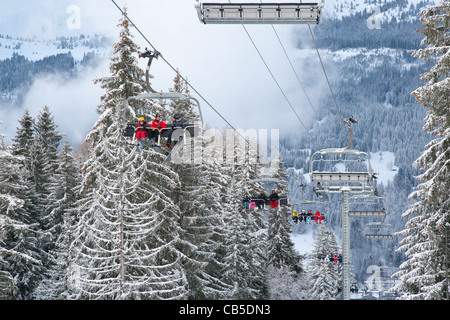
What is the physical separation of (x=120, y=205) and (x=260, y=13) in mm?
13517

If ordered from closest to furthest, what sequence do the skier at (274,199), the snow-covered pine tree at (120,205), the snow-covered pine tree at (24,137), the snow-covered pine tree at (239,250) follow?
the snow-covered pine tree at (120,205), the skier at (274,199), the snow-covered pine tree at (239,250), the snow-covered pine tree at (24,137)

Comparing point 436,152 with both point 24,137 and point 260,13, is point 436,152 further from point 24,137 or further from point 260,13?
point 24,137

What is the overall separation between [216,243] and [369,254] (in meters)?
137

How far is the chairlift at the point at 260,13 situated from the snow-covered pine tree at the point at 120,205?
12.1 metres

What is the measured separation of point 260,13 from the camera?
13.3 meters

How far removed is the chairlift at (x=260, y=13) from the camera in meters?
13.2

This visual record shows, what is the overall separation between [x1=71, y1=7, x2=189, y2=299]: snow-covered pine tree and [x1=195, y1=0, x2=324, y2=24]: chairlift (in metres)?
12.1

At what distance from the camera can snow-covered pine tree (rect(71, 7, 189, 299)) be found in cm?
2482

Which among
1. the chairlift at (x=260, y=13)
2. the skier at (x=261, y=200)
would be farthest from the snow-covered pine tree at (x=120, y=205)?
the chairlift at (x=260, y=13)

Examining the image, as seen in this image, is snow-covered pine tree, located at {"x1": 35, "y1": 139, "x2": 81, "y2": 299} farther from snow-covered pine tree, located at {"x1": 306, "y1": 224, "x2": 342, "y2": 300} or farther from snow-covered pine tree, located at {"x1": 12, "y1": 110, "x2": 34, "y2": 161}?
snow-covered pine tree, located at {"x1": 306, "y1": 224, "x2": 342, "y2": 300}

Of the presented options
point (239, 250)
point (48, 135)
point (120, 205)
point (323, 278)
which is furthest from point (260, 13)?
point (323, 278)

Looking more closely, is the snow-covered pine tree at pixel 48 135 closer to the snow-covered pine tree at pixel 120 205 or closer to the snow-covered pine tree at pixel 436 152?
the snow-covered pine tree at pixel 120 205

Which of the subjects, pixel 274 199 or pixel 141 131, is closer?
pixel 141 131

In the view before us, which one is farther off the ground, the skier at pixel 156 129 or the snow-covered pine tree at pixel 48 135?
the snow-covered pine tree at pixel 48 135
